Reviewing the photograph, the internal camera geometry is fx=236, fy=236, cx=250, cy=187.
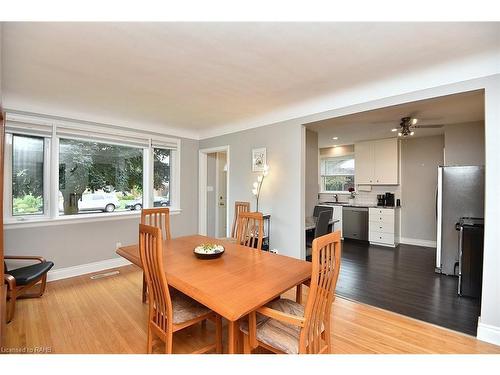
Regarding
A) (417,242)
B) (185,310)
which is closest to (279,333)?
(185,310)

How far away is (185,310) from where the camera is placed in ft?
5.41

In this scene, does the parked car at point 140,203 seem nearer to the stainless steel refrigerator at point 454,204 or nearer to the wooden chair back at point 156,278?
the wooden chair back at point 156,278

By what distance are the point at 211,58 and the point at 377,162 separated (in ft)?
14.6

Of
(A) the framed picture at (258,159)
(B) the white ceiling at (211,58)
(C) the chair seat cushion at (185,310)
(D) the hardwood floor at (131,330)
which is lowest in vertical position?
(D) the hardwood floor at (131,330)

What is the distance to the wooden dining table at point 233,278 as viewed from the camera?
1.22 m

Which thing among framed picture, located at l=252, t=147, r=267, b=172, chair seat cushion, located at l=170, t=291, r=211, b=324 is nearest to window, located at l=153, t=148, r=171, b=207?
framed picture, located at l=252, t=147, r=267, b=172

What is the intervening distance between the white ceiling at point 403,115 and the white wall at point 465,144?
0.48ft

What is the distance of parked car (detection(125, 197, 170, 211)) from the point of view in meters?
3.95

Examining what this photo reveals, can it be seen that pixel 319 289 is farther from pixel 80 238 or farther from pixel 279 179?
pixel 80 238

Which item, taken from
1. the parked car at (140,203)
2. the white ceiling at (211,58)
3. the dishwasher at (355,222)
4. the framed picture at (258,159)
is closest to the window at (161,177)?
the parked car at (140,203)

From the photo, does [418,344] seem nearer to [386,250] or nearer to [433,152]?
[386,250]

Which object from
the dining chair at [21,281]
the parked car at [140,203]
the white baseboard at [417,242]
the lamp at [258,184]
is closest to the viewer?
the dining chair at [21,281]

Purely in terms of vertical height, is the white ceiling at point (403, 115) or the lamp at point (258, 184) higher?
the white ceiling at point (403, 115)
